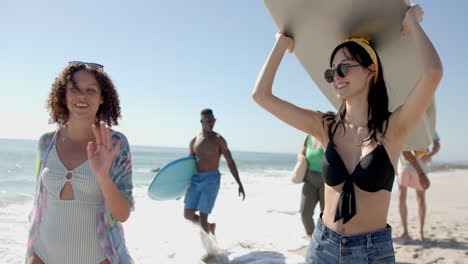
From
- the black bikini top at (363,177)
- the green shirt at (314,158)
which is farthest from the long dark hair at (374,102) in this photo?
the green shirt at (314,158)

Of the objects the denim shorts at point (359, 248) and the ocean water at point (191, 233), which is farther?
the ocean water at point (191, 233)

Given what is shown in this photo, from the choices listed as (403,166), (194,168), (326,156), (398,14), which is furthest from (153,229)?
(398,14)

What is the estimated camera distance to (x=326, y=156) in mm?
1741

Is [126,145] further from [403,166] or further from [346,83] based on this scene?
[403,166]

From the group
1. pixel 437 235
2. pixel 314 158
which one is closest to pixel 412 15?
pixel 314 158

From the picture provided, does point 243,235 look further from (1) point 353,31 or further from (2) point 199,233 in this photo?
(1) point 353,31

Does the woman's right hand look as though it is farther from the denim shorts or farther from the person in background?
the person in background

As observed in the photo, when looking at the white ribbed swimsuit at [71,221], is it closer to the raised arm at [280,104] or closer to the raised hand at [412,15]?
the raised arm at [280,104]

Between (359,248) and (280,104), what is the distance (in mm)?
838

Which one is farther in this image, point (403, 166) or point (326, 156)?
point (403, 166)

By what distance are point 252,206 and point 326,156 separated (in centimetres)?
715

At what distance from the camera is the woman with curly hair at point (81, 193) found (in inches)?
66.8

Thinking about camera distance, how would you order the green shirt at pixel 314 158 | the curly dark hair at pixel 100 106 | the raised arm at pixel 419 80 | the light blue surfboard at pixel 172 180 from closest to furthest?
the raised arm at pixel 419 80 < the curly dark hair at pixel 100 106 < the green shirt at pixel 314 158 < the light blue surfboard at pixel 172 180

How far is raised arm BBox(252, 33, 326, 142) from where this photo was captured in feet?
6.09
